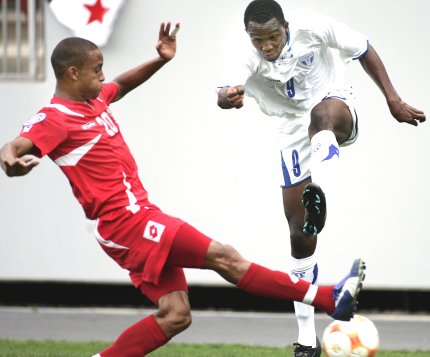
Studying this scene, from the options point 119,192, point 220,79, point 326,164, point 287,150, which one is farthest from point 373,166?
point 119,192

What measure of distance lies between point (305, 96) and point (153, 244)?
6.22 feet

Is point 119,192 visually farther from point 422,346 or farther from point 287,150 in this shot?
point 422,346

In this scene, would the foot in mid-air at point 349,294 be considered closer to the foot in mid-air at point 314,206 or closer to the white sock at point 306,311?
the foot in mid-air at point 314,206

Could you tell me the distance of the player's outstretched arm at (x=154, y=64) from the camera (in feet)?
21.9

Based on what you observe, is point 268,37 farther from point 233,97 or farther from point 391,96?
point 391,96

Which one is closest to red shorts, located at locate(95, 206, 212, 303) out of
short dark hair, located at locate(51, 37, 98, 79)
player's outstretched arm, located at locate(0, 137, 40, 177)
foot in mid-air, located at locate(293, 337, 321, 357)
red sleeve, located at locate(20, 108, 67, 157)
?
red sleeve, located at locate(20, 108, 67, 157)

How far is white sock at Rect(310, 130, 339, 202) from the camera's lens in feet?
21.5

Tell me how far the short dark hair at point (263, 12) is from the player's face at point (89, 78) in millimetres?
1132

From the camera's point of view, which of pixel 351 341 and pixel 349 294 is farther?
pixel 351 341

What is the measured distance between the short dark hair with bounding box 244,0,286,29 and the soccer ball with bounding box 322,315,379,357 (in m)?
1.87

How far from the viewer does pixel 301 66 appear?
707cm

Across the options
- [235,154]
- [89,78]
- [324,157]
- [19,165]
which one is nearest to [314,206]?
[324,157]

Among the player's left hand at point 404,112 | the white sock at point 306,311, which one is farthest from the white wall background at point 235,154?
the player's left hand at point 404,112

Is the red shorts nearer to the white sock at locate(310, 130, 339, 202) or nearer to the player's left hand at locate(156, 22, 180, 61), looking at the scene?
the white sock at locate(310, 130, 339, 202)
